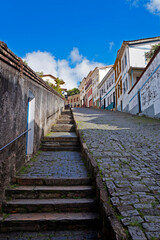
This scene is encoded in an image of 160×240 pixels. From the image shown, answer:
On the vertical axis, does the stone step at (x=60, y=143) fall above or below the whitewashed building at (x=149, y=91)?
below

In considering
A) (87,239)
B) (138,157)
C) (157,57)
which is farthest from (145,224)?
(157,57)

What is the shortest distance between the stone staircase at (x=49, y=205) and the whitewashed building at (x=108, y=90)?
81.8ft

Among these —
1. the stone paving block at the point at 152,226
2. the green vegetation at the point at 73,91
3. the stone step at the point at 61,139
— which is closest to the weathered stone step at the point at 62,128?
the stone step at the point at 61,139

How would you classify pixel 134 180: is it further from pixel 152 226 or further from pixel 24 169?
pixel 24 169

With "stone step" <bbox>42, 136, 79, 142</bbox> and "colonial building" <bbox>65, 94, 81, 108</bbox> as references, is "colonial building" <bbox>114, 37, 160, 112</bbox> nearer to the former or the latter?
"stone step" <bbox>42, 136, 79, 142</bbox>

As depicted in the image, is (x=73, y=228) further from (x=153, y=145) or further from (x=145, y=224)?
(x=153, y=145)

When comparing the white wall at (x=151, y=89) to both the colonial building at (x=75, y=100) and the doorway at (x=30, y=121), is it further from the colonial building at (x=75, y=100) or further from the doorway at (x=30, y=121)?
the colonial building at (x=75, y=100)

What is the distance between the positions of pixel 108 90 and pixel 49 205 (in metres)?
28.9

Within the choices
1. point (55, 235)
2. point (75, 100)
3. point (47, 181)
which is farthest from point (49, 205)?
point (75, 100)

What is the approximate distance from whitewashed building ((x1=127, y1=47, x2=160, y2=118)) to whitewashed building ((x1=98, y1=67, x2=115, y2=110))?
1139cm

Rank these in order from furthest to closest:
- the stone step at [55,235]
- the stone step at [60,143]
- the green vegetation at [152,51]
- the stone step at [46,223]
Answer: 1. the green vegetation at [152,51]
2. the stone step at [60,143]
3. the stone step at [46,223]
4. the stone step at [55,235]

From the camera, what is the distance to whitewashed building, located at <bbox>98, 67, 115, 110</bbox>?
91.9 ft

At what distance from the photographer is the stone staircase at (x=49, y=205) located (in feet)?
9.44

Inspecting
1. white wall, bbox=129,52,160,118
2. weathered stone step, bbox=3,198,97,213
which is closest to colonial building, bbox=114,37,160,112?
white wall, bbox=129,52,160,118
